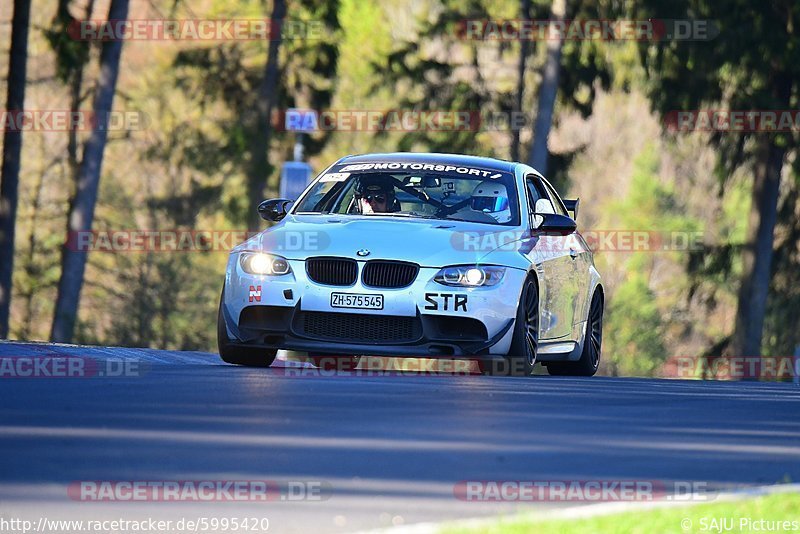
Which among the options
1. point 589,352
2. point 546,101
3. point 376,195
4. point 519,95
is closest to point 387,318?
point 376,195

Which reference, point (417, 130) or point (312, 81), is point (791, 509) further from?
point (312, 81)

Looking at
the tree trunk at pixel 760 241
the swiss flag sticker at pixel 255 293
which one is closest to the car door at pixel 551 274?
the swiss flag sticker at pixel 255 293

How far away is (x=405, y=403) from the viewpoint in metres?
11.6

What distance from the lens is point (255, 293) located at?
14.2 meters

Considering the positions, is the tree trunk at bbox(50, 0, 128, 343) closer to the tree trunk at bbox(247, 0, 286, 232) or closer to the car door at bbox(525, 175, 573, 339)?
the tree trunk at bbox(247, 0, 286, 232)

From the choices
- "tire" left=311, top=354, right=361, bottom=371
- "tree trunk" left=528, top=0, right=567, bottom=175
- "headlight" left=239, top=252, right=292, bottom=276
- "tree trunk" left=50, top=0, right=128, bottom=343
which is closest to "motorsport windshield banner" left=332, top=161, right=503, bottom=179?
"tire" left=311, top=354, right=361, bottom=371

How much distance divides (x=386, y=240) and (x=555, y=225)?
1.84 m

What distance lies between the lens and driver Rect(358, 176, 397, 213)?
1543 cm

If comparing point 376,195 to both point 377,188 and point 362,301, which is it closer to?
point 377,188

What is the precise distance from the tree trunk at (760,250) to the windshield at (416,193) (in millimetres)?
21567

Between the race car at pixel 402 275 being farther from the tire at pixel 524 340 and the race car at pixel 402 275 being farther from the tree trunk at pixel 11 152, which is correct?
the tree trunk at pixel 11 152

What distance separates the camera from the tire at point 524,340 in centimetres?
1440

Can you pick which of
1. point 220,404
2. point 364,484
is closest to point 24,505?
point 364,484

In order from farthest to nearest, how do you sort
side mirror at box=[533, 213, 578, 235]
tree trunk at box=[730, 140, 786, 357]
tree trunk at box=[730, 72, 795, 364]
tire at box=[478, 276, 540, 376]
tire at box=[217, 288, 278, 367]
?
tree trunk at box=[730, 140, 786, 357] < tree trunk at box=[730, 72, 795, 364] < side mirror at box=[533, 213, 578, 235] < tire at box=[217, 288, 278, 367] < tire at box=[478, 276, 540, 376]
